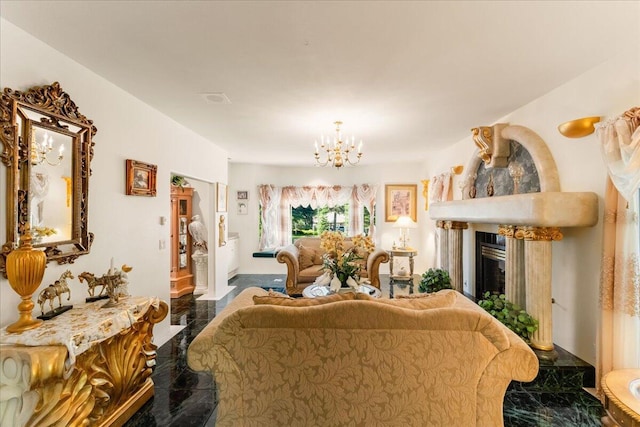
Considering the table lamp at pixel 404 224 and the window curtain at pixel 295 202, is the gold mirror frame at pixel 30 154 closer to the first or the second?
the window curtain at pixel 295 202

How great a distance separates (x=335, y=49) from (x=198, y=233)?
4357mm

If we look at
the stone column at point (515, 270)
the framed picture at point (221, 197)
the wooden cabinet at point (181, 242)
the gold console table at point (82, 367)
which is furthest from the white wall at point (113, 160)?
the stone column at point (515, 270)

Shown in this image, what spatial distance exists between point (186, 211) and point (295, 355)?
4414mm

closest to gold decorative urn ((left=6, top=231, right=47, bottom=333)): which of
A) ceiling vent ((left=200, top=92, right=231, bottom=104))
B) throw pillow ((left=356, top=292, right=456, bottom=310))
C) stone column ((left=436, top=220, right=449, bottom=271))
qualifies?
ceiling vent ((left=200, top=92, right=231, bottom=104))

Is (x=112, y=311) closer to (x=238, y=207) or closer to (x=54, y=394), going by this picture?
(x=54, y=394)

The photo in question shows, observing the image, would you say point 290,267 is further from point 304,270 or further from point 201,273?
point 201,273

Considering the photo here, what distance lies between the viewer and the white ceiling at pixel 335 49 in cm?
160

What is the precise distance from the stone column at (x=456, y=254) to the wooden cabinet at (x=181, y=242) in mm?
4629

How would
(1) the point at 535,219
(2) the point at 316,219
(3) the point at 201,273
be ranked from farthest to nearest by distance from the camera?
(2) the point at 316,219 < (3) the point at 201,273 < (1) the point at 535,219

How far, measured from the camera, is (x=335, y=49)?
6.47 ft

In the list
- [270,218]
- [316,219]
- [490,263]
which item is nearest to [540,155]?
[490,263]

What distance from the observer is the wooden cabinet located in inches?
196

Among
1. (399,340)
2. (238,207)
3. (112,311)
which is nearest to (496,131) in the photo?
(399,340)

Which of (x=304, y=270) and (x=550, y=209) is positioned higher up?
(x=550, y=209)
